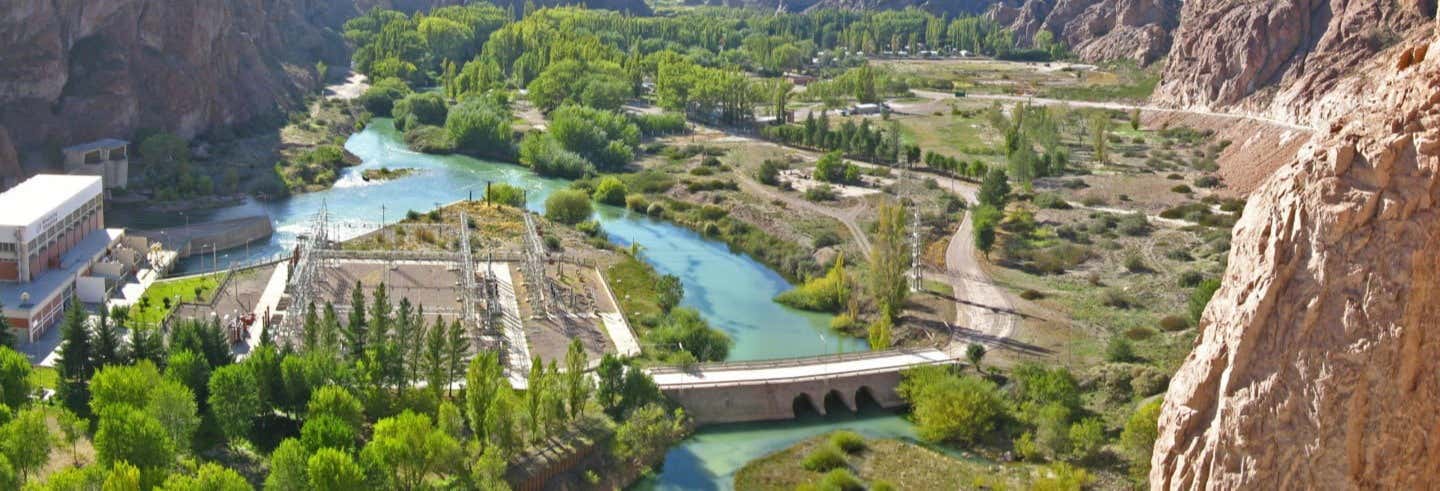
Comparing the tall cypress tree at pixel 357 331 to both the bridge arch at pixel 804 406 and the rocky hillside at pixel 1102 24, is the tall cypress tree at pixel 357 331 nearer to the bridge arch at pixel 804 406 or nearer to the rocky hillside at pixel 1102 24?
the bridge arch at pixel 804 406

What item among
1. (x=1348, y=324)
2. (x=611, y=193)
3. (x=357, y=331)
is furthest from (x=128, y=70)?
(x=1348, y=324)

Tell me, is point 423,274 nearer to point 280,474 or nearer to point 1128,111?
point 280,474

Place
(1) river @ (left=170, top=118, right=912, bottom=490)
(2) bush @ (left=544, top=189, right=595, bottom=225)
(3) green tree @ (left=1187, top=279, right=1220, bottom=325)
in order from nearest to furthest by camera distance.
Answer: (1) river @ (left=170, top=118, right=912, bottom=490) < (3) green tree @ (left=1187, top=279, right=1220, bottom=325) < (2) bush @ (left=544, top=189, right=595, bottom=225)

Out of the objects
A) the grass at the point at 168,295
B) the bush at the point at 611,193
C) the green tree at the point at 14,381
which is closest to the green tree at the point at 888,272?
the grass at the point at 168,295

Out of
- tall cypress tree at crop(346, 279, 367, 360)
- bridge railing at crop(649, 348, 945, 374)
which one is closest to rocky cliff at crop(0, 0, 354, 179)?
tall cypress tree at crop(346, 279, 367, 360)

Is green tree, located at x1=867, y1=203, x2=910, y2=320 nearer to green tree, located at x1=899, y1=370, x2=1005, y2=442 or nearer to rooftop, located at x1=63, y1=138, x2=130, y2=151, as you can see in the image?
green tree, located at x1=899, y1=370, x2=1005, y2=442
